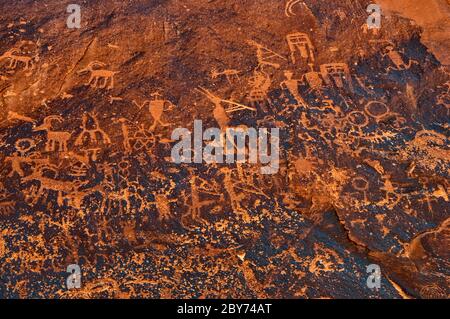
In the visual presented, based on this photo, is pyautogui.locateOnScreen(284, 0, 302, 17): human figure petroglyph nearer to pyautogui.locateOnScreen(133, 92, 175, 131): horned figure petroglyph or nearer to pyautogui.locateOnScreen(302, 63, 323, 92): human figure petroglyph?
pyautogui.locateOnScreen(302, 63, 323, 92): human figure petroglyph

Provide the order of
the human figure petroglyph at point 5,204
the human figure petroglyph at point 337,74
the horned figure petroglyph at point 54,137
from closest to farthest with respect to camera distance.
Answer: the human figure petroglyph at point 5,204 → the horned figure petroglyph at point 54,137 → the human figure petroglyph at point 337,74

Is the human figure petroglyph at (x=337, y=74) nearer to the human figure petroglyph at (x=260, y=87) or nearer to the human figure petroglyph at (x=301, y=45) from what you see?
the human figure petroglyph at (x=301, y=45)

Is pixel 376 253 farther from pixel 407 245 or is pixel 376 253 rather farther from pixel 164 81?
pixel 164 81

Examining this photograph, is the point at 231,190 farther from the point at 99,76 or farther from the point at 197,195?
the point at 99,76

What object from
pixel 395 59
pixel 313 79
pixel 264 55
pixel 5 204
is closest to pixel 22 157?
pixel 5 204

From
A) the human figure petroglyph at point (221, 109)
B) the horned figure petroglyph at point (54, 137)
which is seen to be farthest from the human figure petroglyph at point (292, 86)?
the horned figure petroglyph at point (54, 137)

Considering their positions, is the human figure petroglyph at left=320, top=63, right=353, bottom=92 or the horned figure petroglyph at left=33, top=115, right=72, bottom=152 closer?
the horned figure petroglyph at left=33, top=115, right=72, bottom=152

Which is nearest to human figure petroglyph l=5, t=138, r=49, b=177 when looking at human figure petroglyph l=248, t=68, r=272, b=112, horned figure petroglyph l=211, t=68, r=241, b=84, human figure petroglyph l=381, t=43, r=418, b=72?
horned figure petroglyph l=211, t=68, r=241, b=84
